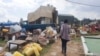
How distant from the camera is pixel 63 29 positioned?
1092 cm

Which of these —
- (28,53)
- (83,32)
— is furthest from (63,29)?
(83,32)

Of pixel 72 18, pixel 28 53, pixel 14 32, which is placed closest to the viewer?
pixel 28 53

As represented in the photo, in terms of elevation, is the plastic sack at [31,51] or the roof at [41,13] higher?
the roof at [41,13]

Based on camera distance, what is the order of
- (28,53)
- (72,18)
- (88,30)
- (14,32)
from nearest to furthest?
(28,53), (14,32), (88,30), (72,18)

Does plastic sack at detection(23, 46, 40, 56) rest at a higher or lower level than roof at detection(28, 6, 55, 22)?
lower

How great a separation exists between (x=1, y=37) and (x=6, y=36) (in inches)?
26.9

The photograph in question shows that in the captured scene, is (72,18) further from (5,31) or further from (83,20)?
(5,31)

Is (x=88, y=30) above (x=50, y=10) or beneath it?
beneath

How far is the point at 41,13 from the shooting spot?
2433 cm

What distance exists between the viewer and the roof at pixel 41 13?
79.2 feet

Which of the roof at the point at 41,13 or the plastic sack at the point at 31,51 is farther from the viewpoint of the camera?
the roof at the point at 41,13

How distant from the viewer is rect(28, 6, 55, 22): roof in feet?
79.2

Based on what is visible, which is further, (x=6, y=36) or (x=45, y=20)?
(x=45, y=20)

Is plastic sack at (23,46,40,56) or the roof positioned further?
the roof
